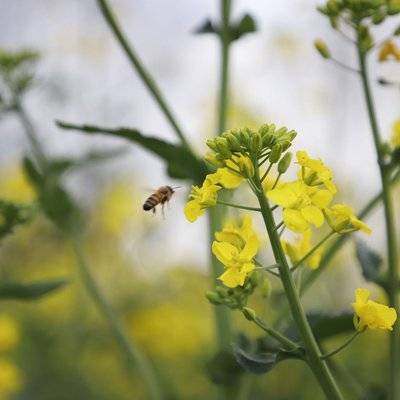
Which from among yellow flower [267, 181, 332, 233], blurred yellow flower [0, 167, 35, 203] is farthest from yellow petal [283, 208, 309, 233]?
blurred yellow flower [0, 167, 35, 203]

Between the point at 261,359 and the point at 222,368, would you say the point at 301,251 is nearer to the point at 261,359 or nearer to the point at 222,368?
the point at 261,359

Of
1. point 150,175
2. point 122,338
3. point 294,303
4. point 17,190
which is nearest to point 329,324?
point 294,303

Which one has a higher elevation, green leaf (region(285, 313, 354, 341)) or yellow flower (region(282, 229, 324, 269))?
yellow flower (region(282, 229, 324, 269))

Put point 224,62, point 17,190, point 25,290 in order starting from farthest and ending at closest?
point 17,190 → point 224,62 → point 25,290

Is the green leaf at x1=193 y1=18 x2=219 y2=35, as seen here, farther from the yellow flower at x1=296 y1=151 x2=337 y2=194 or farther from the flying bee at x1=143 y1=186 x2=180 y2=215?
the yellow flower at x1=296 y1=151 x2=337 y2=194

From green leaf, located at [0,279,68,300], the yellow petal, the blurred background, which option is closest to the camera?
the yellow petal

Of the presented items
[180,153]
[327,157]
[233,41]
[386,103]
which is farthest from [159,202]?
[386,103]
